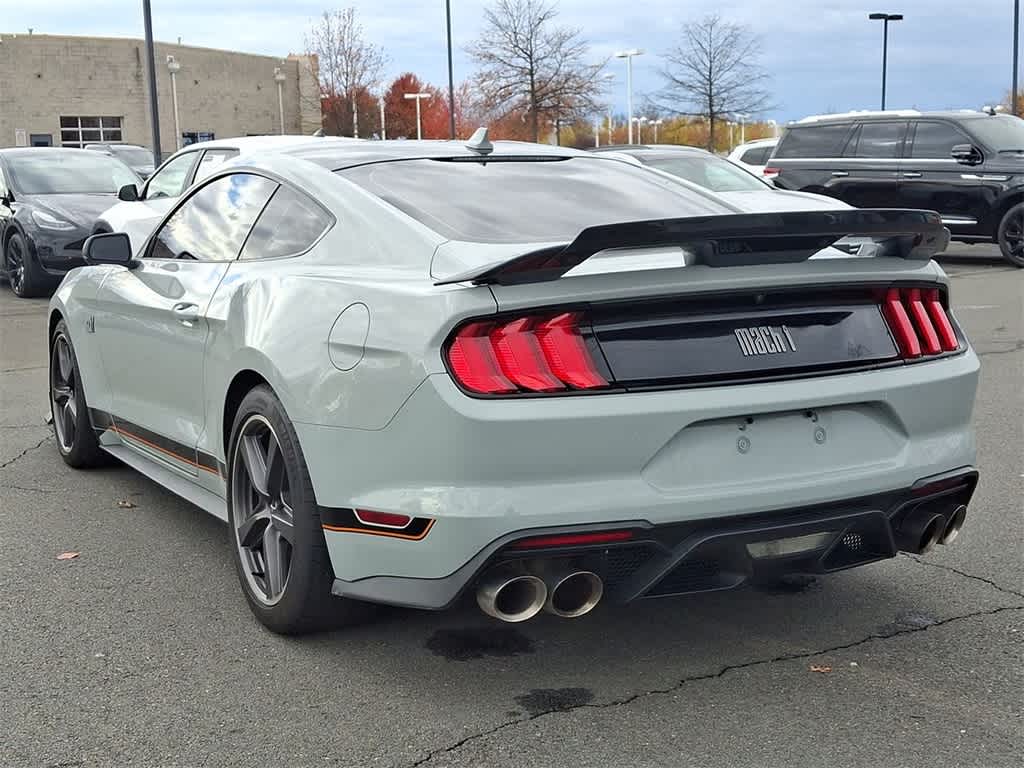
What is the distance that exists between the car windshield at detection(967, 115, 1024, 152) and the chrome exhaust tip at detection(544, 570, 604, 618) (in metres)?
15.5

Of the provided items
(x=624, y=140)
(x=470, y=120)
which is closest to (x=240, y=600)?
(x=470, y=120)

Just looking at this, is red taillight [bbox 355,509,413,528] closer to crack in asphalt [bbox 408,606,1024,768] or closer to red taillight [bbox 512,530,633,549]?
red taillight [bbox 512,530,633,549]

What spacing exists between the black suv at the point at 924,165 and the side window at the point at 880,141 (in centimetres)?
1

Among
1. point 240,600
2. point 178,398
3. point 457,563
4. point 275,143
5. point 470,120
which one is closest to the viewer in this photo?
point 457,563

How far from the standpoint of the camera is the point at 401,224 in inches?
154

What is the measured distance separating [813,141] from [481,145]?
15222mm

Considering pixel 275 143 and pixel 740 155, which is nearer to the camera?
pixel 275 143

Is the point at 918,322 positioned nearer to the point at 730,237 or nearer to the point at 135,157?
the point at 730,237

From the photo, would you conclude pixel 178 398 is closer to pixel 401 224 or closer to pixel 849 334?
pixel 401 224

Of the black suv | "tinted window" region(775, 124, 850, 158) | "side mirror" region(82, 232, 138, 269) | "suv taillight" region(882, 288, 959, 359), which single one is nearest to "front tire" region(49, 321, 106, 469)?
"side mirror" region(82, 232, 138, 269)

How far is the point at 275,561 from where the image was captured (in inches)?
159

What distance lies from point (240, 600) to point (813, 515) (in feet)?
6.61

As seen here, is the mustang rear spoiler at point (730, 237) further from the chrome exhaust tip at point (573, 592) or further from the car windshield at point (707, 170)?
the car windshield at point (707, 170)

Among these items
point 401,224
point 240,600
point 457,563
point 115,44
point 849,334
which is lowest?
point 240,600
